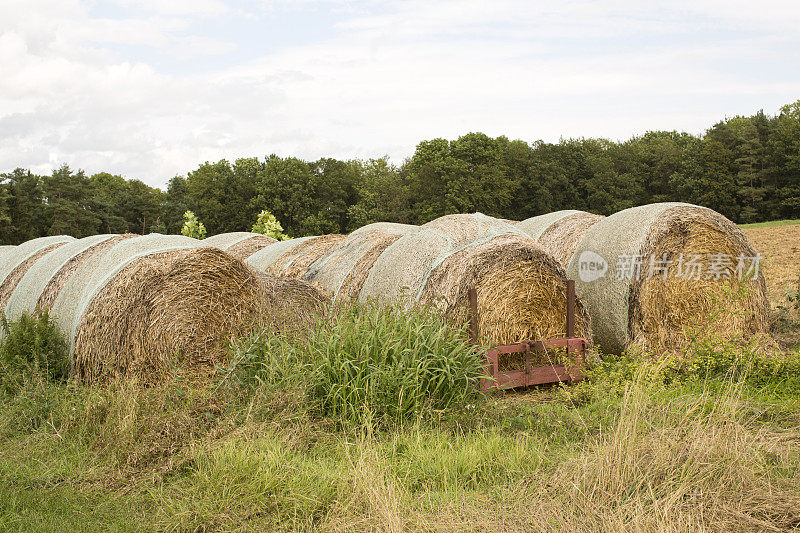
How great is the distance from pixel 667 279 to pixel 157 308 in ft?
23.8

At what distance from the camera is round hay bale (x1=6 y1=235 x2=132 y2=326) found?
8898mm

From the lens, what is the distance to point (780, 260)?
17953mm

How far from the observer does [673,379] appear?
7.11 metres

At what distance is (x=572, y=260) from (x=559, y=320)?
2501 mm

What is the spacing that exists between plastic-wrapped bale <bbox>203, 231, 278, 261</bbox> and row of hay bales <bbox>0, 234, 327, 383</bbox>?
7713 mm

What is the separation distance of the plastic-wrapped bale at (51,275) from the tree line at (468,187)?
4043cm

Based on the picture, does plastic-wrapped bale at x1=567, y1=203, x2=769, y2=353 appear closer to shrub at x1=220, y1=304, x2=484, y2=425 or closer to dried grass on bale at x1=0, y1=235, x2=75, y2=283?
shrub at x1=220, y1=304, x2=484, y2=425

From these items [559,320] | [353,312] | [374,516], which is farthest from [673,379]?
[374,516]

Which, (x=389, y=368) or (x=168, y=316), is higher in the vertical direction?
(x=168, y=316)

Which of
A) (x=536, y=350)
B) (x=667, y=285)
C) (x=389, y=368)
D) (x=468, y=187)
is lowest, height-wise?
(x=536, y=350)

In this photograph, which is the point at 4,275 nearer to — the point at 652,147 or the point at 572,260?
the point at 572,260

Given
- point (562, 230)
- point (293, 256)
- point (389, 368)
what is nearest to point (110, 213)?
point (293, 256)

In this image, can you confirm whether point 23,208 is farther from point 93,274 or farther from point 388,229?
point 93,274

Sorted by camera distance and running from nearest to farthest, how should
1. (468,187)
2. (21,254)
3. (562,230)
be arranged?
(21,254), (562,230), (468,187)
